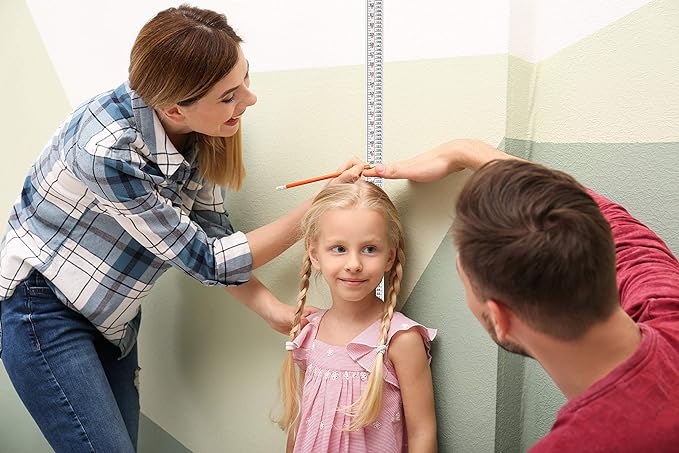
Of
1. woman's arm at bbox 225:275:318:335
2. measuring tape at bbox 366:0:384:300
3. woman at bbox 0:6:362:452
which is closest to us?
woman at bbox 0:6:362:452

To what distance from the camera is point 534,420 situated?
5.56ft

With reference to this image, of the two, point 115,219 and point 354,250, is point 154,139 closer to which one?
point 115,219

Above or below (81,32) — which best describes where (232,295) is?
below

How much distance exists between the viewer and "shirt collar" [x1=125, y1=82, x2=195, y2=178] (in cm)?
168

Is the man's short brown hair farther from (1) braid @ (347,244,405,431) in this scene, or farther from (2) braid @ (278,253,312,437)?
(2) braid @ (278,253,312,437)

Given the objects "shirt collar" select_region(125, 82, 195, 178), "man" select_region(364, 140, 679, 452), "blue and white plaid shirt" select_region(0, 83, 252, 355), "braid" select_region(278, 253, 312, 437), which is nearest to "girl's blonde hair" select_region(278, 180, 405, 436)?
"braid" select_region(278, 253, 312, 437)

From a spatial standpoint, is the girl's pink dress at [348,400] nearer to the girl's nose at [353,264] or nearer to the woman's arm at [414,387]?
the woman's arm at [414,387]

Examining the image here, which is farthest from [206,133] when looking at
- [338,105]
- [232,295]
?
[232,295]

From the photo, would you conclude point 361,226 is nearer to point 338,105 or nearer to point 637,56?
point 338,105

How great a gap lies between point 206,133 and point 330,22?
1.23 ft

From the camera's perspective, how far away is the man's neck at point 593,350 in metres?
1.08

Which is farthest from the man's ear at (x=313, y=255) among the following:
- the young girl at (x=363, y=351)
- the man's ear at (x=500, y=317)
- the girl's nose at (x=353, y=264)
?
the man's ear at (x=500, y=317)

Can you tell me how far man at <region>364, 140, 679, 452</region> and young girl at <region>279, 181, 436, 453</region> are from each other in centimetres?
53

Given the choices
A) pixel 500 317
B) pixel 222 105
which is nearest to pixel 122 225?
pixel 222 105
